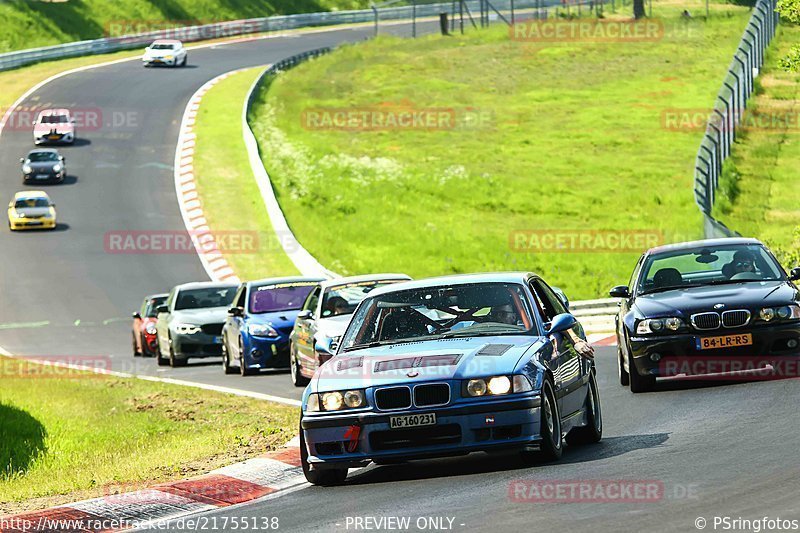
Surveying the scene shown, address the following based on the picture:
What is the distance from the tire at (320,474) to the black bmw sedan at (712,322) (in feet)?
18.3

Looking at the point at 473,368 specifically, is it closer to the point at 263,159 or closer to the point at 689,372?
the point at 689,372

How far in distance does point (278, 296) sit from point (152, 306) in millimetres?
8227

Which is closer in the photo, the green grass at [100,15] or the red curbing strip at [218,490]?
the red curbing strip at [218,490]

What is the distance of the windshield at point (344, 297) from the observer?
63.5 ft

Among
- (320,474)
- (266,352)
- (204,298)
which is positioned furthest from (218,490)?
(204,298)

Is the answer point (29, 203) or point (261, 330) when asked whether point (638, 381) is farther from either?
point (29, 203)

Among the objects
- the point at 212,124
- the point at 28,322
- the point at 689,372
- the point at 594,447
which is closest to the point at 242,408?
the point at 689,372

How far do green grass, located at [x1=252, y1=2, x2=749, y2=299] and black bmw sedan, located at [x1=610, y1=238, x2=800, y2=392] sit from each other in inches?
686

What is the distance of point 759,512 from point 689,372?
7881 millimetres

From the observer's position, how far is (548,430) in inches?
406

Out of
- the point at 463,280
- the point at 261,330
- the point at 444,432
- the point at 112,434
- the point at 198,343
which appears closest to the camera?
the point at 444,432

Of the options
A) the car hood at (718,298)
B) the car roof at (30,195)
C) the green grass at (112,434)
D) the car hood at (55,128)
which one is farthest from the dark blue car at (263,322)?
the car hood at (55,128)

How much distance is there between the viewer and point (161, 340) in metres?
27.2

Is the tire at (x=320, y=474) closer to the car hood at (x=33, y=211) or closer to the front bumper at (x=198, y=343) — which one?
the front bumper at (x=198, y=343)
